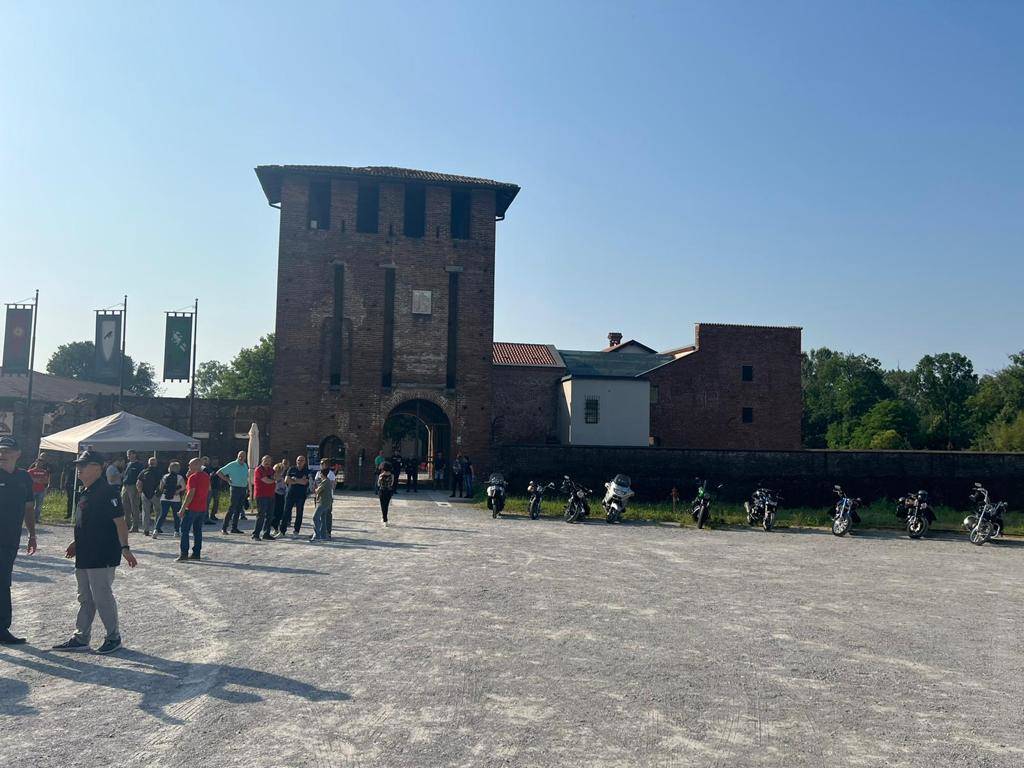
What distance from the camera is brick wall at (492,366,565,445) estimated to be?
43.1 metres

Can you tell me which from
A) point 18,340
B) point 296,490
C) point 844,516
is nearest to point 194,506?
point 296,490

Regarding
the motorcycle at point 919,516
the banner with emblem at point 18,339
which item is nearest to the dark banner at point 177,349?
the banner with emblem at point 18,339

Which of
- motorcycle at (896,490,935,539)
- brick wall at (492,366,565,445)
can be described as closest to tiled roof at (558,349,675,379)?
brick wall at (492,366,565,445)

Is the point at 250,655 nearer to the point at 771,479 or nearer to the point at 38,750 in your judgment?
the point at 38,750

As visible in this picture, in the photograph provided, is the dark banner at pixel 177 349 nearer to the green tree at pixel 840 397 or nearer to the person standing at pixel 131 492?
the person standing at pixel 131 492

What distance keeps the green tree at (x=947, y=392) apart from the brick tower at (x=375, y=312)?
5693 centimetres

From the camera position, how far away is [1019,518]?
892 inches

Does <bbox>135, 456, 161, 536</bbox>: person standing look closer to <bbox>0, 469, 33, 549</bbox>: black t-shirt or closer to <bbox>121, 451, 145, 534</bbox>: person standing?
<bbox>121, 451, 145, 534</bbox>: person standing

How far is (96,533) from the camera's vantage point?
691 centimetres

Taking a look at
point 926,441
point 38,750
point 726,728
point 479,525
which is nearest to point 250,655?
point 38,750

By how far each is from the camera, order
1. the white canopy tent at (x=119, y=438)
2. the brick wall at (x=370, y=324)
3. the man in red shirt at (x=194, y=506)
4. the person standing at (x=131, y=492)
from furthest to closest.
A: the brick wall at (x=370, y=324)
the white canopy tent at (x=119, y=438)
the person standing at (x=131, y=492)
the man in red shirt at (x=194, y=506)

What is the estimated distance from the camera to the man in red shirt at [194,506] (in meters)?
11.9

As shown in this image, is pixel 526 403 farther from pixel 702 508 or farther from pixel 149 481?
pixel 149 481

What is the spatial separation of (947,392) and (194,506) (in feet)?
267
